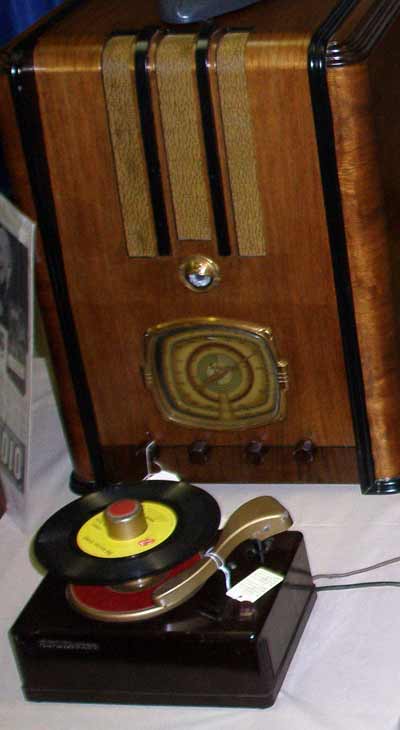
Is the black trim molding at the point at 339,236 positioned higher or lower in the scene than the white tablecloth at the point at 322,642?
higher

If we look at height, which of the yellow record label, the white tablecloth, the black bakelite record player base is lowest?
the white tablecloth

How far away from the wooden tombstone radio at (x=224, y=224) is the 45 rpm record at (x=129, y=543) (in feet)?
0.73

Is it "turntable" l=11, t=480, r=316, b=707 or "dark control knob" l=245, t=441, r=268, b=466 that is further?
"dark control knob" l=245, t=441, r=268, b=466

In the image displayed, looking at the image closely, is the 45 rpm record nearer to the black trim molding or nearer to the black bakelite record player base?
the black bakelite record player base

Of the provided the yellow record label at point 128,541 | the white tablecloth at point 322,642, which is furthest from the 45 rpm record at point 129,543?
the white tablecloth at point 322,642

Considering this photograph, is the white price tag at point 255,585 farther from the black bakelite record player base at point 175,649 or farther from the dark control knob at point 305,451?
the dark control knob at point 305,451

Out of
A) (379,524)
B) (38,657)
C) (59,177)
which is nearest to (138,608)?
(38,657)

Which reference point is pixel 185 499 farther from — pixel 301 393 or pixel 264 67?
pixel 264 67

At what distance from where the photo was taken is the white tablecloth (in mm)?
1033

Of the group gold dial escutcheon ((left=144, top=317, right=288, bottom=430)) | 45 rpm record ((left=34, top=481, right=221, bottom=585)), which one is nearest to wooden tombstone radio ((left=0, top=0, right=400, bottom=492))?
gold dial escutcheon ((left=144, top=317, right=288, bottom=430))

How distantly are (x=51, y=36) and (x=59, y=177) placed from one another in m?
0.14

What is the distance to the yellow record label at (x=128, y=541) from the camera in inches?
41.3

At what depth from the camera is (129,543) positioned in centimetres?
106

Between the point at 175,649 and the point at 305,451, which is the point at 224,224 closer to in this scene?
the point at 305,451
